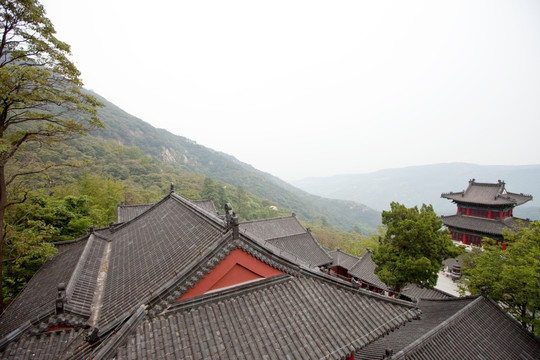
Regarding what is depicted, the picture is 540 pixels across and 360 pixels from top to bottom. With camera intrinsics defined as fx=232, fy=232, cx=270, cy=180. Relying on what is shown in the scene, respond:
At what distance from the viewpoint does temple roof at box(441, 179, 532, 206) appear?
84.0ft

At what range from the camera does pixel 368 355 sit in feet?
32.8

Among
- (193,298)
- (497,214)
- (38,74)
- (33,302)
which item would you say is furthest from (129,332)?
(497,214)

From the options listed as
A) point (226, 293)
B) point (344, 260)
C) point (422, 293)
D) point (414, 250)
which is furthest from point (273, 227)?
point (226, 293)

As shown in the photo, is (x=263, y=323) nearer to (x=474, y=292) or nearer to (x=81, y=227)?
(x=474, y=292)

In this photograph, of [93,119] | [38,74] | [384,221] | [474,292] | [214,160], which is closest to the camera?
[38,74]

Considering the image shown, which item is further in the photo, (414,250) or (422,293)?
(422,293)

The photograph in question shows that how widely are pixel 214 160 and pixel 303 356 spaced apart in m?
149

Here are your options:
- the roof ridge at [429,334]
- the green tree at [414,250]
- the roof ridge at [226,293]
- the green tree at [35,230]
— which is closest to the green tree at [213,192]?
the green tree at [35,230]

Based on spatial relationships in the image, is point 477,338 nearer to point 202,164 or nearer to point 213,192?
point 213,192

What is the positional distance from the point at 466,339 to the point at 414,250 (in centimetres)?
572

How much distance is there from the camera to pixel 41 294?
970 cm

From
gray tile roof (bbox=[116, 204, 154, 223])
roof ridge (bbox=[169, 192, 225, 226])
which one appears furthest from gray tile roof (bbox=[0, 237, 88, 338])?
gray tile roof (bbox=[116, 204, 154, 223])

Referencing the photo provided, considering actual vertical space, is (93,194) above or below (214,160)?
below

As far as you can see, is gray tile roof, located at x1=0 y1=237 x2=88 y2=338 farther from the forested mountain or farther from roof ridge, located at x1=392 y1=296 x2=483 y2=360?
the forested mountain
